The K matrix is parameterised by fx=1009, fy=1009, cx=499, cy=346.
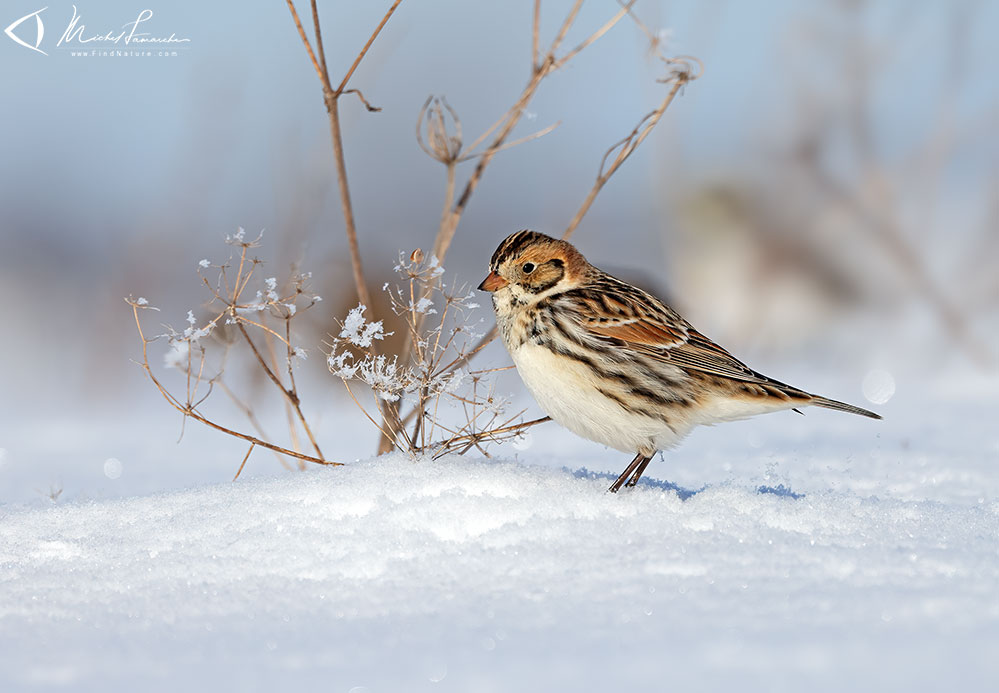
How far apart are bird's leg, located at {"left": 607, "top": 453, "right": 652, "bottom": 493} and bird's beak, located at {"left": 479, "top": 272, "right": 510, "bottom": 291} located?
0.79 meters

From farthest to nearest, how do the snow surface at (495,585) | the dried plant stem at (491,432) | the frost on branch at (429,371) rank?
the dried plant stem at (491,432) < the frost on branch at (429,371) < the snow surface at (495,585)

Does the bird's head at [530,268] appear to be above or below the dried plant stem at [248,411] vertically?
above

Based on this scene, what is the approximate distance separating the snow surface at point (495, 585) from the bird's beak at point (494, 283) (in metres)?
0.66

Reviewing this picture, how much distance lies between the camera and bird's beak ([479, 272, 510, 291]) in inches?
145

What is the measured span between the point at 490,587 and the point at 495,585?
0.05ft

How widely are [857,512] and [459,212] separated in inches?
72.6

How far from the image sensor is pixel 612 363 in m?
3.46

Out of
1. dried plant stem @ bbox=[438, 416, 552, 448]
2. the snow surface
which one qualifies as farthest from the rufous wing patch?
the snow surface

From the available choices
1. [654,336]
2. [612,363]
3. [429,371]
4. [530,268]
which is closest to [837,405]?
[654,336]

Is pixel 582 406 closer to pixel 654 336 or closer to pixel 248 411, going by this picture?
pixel 654 336

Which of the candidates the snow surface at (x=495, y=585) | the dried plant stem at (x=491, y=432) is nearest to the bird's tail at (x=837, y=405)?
the snow surface at (x=495, y=585)

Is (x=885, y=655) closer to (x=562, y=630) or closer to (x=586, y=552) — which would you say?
(x=562, y=630)

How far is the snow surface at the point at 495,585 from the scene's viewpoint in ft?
6.22

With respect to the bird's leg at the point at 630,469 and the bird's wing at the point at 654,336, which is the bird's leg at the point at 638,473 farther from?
the bird's wing at the point at 654,336
